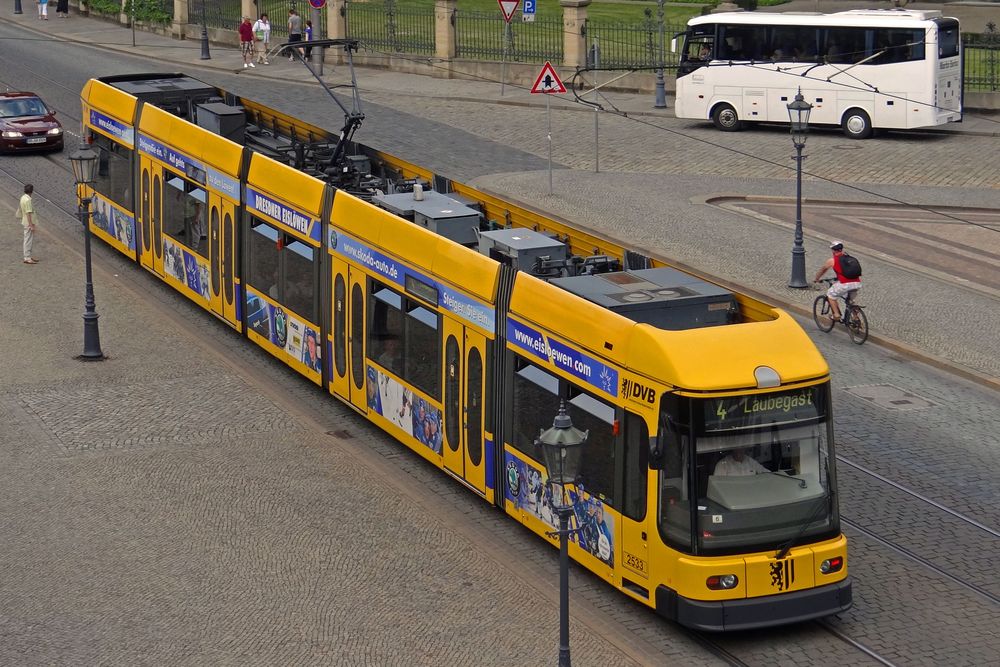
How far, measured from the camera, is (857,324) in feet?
77.7

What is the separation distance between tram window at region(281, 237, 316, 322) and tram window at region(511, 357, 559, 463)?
5.68 metres

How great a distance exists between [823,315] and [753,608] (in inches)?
447

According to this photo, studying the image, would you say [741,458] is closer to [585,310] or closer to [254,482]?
[585,310]

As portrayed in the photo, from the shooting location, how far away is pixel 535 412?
52.1 feet

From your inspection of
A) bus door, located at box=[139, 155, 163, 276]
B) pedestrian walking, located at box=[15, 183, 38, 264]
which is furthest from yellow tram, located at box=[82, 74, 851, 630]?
pedestrian walking, located at box=[15, 183, 38, 264]

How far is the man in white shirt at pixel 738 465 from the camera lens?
1381 cm

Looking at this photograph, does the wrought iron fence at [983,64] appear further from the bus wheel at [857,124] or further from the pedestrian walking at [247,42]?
the pedestrian walking at [247,42]

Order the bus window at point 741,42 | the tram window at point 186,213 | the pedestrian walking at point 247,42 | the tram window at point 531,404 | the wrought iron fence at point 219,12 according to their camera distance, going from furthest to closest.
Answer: the wrought iron fence at point 219,12, the pedestrian walking at point 247,42, the bus window at point 741,42, the tram window at point 186,213, the tram window at point 531,404

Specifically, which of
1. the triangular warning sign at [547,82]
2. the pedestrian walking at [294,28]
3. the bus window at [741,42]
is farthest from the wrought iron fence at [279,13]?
the triangular warning sign at [547,82]

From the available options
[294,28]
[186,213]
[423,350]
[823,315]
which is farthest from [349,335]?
[294,28]

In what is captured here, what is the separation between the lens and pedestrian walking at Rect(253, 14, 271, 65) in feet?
165

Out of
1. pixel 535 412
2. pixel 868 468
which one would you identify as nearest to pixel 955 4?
pixel 868 468

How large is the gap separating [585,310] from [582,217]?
15.7 meters

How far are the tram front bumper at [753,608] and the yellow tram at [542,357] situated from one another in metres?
0.02
